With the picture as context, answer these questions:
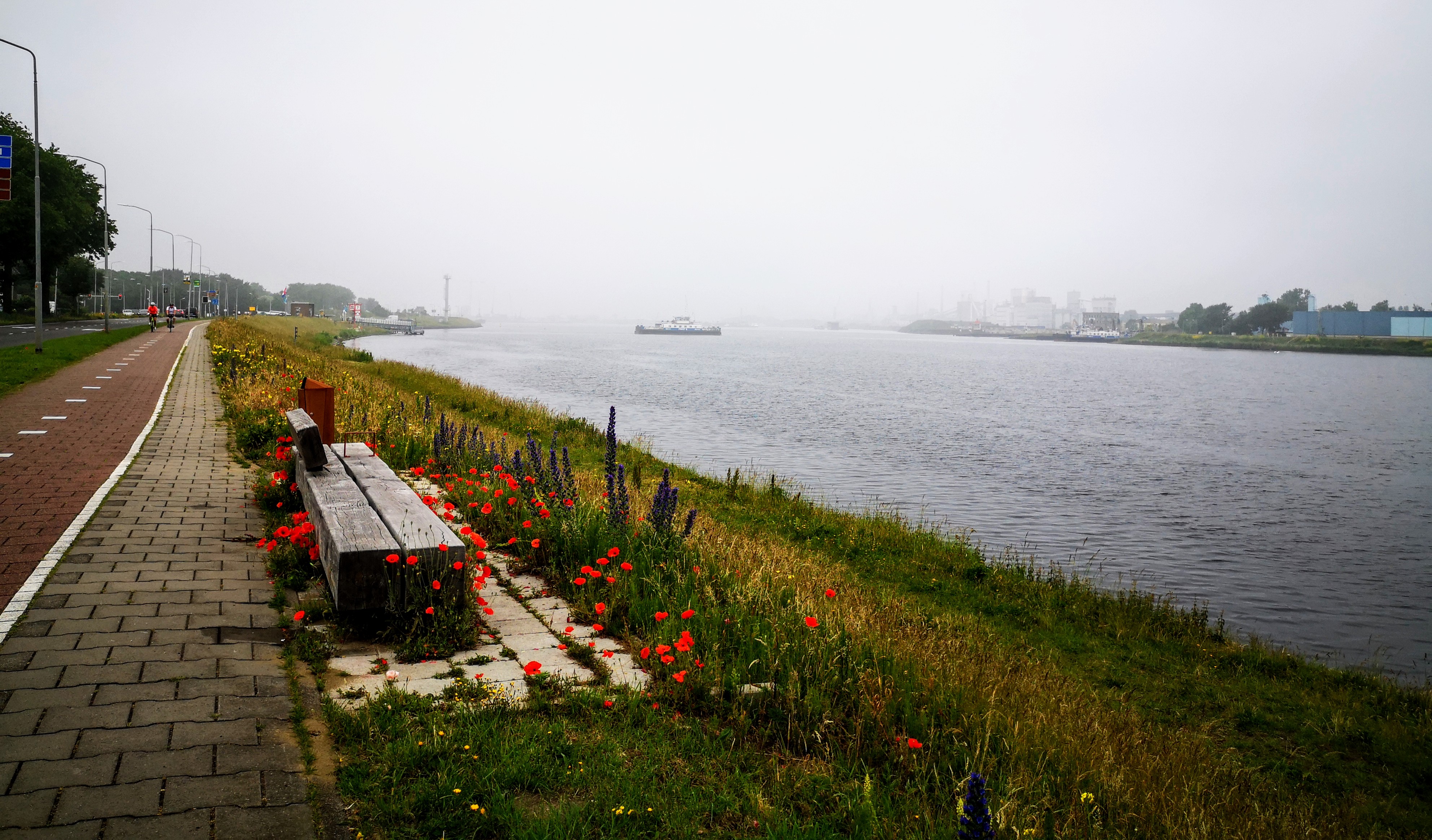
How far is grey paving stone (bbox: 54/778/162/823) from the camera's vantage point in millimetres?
2885

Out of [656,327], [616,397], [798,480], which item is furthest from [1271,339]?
[798,480]

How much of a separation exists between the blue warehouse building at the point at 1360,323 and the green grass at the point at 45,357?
174 metres

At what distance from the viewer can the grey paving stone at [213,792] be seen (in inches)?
117

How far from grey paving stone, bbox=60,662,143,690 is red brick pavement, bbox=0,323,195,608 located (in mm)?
1371

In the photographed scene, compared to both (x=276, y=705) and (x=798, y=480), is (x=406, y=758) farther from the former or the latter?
(x=798, y=480)

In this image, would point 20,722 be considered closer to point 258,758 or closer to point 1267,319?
point 258,758

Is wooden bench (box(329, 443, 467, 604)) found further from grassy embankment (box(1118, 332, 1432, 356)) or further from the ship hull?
the ship hull

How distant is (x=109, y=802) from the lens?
2957 millimetres

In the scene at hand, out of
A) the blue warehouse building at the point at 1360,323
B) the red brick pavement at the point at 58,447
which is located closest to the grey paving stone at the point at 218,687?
the red brick pavement at the point at 58,447

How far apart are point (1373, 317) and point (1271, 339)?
2398 cm

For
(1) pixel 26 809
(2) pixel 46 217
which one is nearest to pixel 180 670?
(1) pixel 26 809

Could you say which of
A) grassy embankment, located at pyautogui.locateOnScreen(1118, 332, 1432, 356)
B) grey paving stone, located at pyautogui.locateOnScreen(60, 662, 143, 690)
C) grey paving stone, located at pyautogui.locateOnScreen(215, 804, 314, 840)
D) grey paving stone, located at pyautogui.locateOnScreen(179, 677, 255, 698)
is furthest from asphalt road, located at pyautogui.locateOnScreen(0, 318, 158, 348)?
grassy embankment, located at pyautogui.locateOnScreen(1118, 332, 1432, 356)

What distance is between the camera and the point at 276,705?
377 centimetres

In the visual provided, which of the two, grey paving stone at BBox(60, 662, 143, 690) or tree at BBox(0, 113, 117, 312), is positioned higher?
tree at BBox(0, 113, 117, 312)
